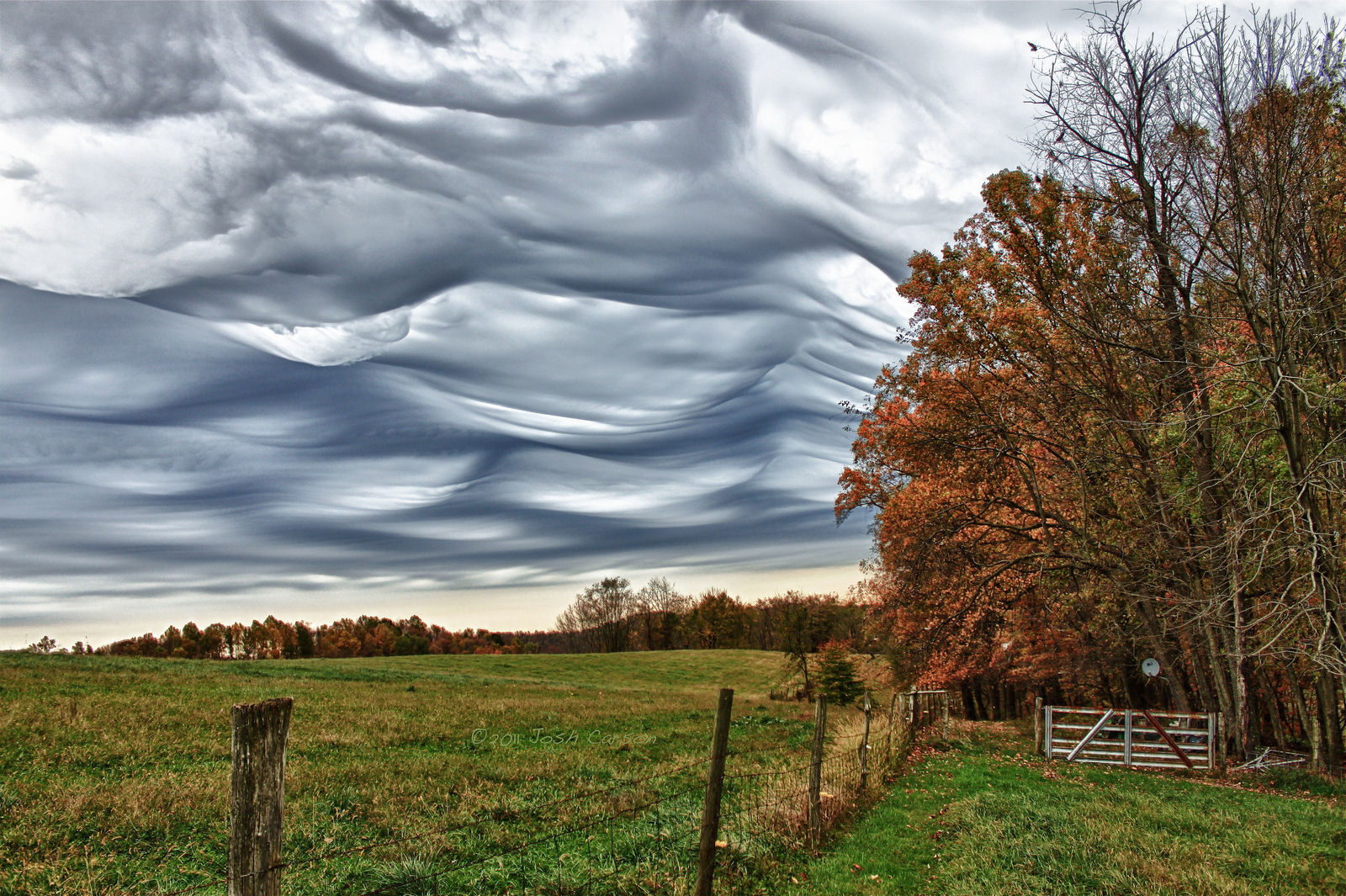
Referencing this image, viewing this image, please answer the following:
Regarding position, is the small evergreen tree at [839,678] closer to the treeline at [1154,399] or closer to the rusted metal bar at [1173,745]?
the treeline at [1154,399]

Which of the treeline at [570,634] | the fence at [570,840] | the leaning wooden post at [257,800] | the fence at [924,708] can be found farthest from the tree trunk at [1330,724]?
the treeline at [570,634]

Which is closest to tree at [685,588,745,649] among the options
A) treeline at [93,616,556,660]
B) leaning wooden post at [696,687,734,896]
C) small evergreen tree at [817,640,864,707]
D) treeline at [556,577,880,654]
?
treeline at [556,577,880,654]

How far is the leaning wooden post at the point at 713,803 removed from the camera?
270 inches

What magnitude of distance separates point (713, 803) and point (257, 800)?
4566 millimetres

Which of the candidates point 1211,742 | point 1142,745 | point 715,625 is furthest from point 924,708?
point 715,625

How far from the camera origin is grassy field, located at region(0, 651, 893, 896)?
787 cm

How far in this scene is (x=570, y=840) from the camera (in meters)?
9.01

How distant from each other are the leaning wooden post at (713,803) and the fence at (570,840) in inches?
0.5

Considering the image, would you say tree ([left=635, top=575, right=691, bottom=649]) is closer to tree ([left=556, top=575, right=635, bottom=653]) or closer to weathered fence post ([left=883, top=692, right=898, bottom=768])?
tree ([left=556, top=575, right=635, bottom=653])

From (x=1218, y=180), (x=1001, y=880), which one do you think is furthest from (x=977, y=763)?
(x=1218, y=180)

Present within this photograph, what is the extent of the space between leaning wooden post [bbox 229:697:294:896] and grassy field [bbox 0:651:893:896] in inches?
150

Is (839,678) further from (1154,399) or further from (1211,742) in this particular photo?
(1154,399)

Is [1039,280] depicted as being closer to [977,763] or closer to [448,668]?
[977,763]

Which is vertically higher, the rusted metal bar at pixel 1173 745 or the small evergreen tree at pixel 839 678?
the rusted metal bar at pixel 1173 745
